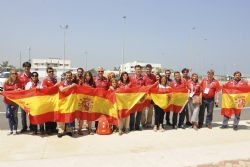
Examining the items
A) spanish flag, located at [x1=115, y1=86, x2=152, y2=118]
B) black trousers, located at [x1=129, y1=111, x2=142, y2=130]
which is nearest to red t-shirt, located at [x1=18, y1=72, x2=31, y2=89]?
spanish flag, located at [x1=115, y1=86, x2=152, y2=118]

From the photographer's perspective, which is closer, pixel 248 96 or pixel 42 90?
pixel 42 90

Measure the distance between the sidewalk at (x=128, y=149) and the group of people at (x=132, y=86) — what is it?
0.44 meters

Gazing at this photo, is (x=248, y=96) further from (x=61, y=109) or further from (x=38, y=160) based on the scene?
(x=38, y=160)

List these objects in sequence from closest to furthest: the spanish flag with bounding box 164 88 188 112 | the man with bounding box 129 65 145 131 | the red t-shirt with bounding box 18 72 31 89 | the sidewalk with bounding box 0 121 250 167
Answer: the sidewalk with bounding box 0 121 250 167, the red t-shirt with bounding box 18 72 31 89, the man with bounding box 129 65 145 131, the spanish flag with bounding box 164 88 188 112

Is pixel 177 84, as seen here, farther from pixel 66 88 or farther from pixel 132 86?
pixel 66 88

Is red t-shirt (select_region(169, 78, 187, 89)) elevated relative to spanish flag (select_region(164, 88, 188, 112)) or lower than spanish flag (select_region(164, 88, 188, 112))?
elevated

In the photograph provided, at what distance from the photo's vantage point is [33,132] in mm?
8680

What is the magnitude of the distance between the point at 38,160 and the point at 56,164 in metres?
0.50

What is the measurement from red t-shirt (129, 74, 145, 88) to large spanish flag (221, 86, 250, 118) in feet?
9.24

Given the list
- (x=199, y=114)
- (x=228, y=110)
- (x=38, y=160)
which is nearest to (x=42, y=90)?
(x=38, y=160)

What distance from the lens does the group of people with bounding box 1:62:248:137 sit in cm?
850

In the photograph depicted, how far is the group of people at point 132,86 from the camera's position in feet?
27.9

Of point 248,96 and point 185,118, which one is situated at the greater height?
point 248,96

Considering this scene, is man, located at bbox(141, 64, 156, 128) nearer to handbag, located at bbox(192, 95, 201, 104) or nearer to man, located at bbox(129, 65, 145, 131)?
man, located at bbox(129, 65, 145, 131)
